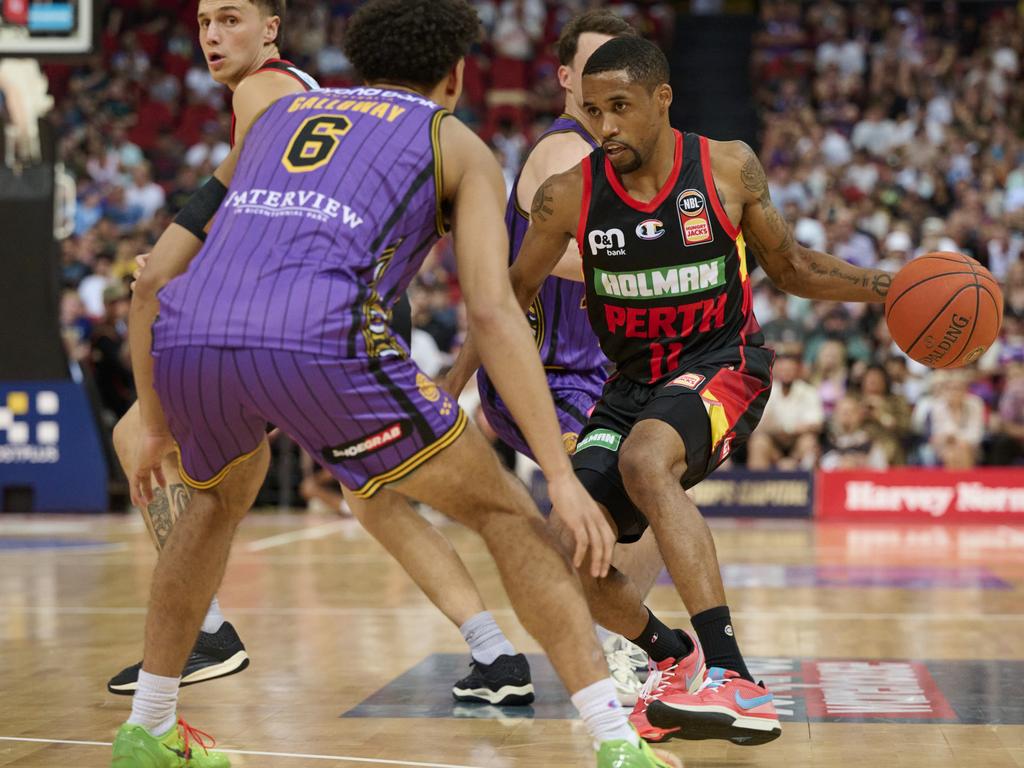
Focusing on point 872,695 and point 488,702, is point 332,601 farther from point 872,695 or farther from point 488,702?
point 872,695

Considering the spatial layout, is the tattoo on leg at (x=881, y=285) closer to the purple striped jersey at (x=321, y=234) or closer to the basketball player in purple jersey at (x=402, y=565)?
the basketball player in purple jersey at (x=402, y=565)

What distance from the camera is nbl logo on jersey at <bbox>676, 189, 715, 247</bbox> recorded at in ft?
14.3

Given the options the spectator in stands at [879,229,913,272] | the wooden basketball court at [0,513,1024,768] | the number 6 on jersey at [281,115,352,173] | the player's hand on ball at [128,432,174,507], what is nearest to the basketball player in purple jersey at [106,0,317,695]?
the wooden basketball court at [0,513,1024,768]

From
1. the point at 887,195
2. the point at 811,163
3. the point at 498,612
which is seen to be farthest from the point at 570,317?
the point at 811,163

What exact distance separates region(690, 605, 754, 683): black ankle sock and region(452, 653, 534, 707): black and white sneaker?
3.07 feet

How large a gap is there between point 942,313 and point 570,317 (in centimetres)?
140

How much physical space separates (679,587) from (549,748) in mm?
596

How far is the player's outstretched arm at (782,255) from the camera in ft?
14.5

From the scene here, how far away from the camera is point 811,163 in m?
17.7

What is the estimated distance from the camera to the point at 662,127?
4375 mm

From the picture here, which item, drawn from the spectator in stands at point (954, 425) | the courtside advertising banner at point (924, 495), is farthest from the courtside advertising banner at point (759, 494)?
the spectator in stands at point (954, 425)

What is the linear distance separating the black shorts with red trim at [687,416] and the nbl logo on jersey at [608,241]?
1.38ft

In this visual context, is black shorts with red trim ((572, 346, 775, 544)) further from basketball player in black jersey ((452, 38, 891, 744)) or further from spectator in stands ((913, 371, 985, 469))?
spectator in stands ((913, 371, 985, 469))

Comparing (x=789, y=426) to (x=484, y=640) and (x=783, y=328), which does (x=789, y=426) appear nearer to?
(x=783, y=328)
